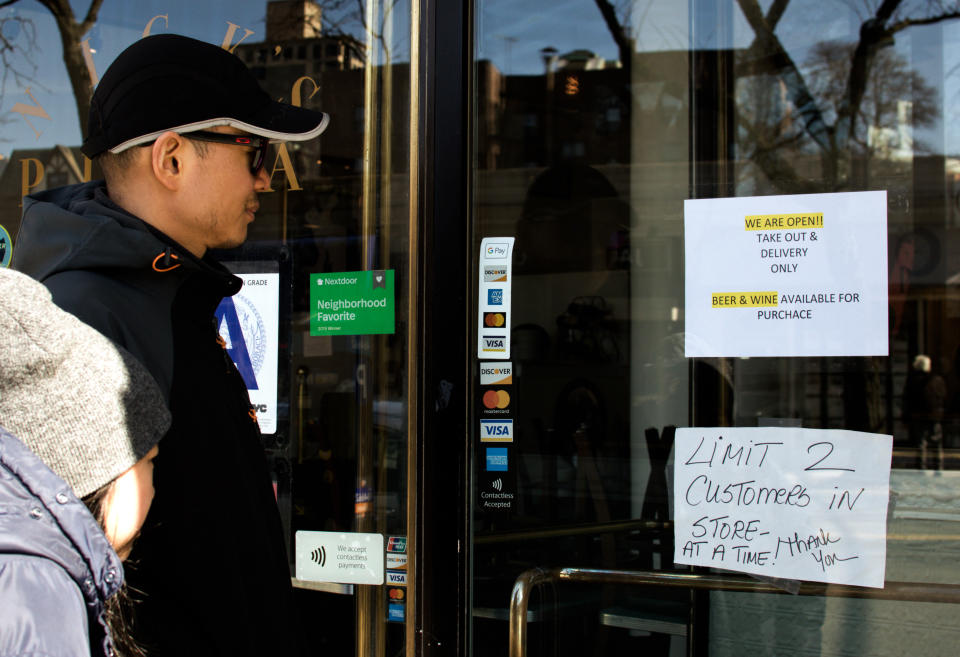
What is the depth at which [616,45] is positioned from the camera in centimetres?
312

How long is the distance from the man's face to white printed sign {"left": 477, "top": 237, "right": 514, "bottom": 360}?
2.42ft

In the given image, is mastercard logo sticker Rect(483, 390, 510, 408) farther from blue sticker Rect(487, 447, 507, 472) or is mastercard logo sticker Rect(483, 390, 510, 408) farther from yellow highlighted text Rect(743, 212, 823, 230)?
yellow highlighted text Rect(743, 212, 823, 230)

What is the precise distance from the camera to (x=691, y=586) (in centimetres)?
214

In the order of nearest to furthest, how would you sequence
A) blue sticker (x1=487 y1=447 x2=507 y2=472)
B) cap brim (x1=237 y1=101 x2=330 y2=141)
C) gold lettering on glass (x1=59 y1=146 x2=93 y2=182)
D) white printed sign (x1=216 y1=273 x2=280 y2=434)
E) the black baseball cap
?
the black baseball cap
cap brim (x1=237 y1=101 x2=330 y2=141)
blue sticker (x1=487 y1=447 x2=507 y2=472)
white printed sign (x1=216 y1=273 x2=280 y2=434)
gold lettering on glass (x1=59 y1=146 x2=93 y2=182)

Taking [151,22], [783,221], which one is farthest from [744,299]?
[151,22]

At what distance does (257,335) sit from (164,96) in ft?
3.46

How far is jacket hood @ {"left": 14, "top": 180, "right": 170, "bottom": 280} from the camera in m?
1.36

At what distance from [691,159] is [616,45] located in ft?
1.80

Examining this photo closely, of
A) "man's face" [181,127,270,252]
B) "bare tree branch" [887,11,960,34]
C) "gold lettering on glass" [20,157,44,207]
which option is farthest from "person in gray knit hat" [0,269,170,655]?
"bare tree branch" [887,11,960,34]

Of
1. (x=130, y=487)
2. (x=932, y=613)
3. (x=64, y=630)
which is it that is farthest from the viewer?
(x=932, y=613)

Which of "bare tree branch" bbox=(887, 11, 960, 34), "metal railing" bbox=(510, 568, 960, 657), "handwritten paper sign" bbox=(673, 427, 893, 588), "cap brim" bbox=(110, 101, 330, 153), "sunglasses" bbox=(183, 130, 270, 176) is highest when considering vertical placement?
"bare tree branch" bbox=(887, 11, 960, 34)

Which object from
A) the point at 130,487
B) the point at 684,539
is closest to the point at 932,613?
the point at 684,539

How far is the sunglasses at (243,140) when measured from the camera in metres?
1.57

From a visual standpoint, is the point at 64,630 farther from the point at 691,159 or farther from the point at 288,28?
the point at 691,159
